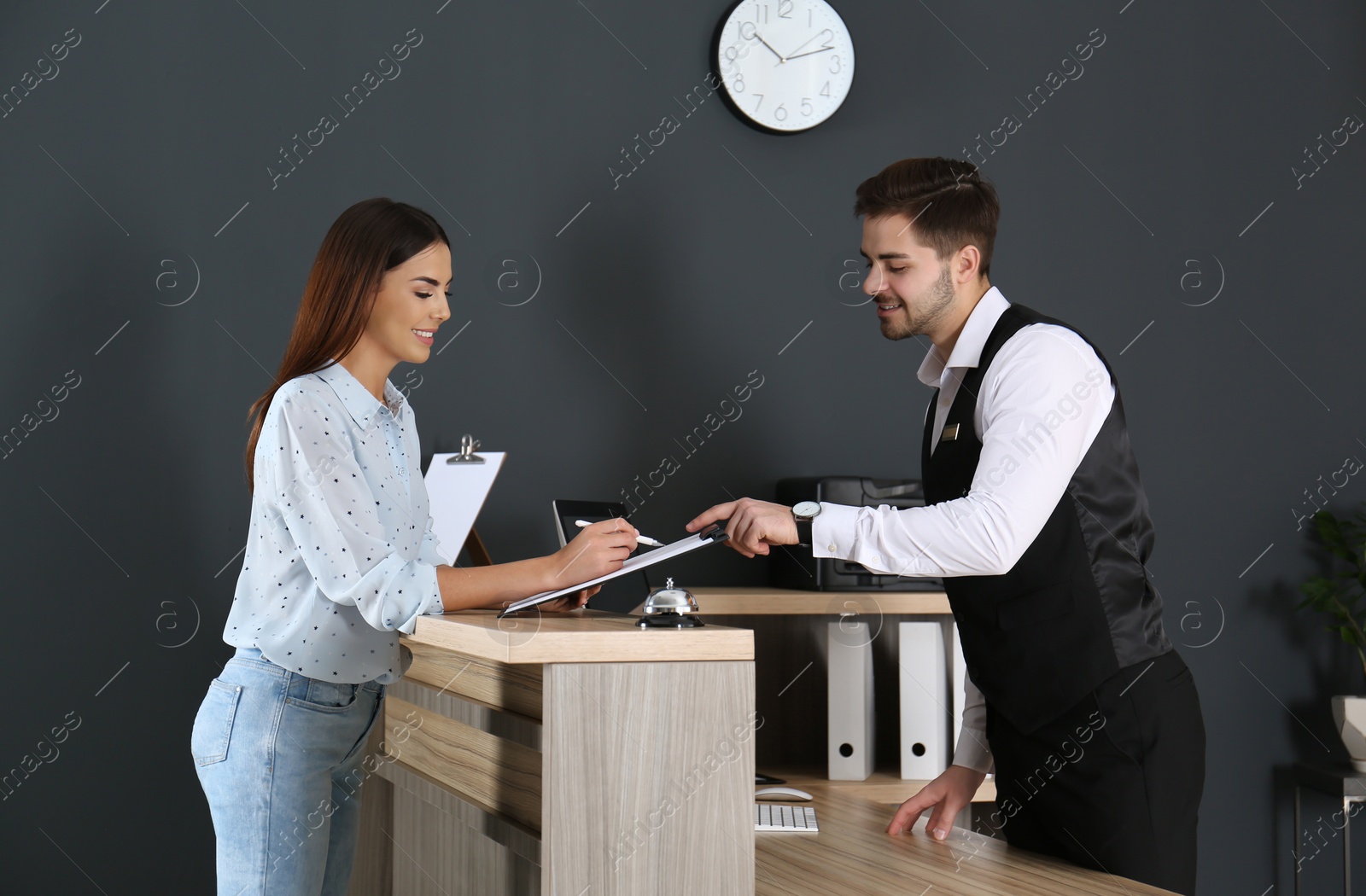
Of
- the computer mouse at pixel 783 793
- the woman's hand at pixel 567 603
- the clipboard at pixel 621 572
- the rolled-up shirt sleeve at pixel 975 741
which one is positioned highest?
the clipboard at pixel 621 572

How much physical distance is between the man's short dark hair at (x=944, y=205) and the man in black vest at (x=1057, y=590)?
8.6 inches

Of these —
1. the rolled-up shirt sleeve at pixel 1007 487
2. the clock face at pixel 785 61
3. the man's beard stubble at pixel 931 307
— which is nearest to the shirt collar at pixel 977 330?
the man's beard stubble at pixel 931 307

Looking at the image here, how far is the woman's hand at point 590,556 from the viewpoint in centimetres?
138

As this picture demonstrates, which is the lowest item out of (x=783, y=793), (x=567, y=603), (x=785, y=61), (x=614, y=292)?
(x=783, y=793)

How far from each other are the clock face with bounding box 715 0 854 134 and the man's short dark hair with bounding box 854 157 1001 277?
→ 966mm

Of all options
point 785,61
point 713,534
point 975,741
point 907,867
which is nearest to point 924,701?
point 975,741

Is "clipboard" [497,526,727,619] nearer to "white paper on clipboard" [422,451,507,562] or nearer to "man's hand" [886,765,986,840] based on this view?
"man's hand" [886,765,986,840]

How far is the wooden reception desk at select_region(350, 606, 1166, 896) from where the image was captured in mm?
1138

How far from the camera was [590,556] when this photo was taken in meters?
1.38

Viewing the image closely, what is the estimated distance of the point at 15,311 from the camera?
2.31m

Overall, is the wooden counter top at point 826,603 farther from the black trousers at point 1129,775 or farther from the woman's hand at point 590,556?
the woman's hand at point 590,556

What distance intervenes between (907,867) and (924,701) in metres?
0.80

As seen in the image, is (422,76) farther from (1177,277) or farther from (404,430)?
(1177,277)

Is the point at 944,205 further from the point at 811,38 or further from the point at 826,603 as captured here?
the point at 811,38
